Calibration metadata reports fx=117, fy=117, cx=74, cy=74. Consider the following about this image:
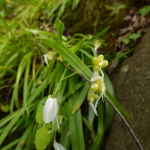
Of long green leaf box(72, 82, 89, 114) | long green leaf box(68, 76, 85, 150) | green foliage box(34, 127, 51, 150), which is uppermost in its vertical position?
green foliage box(34, 127, 51, 150)

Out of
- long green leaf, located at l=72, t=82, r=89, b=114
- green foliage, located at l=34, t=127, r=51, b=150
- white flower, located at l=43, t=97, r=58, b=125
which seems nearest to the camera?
white flower, located at l=43, t=97, r=58, b=125

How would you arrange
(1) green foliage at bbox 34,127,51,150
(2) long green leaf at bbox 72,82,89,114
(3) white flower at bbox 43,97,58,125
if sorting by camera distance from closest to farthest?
(3) white flower at bbox 43,97,58,125, (1) green foliage at bbox 34,127,51,150, (2) long green leaf at bbox 72,82,89,114

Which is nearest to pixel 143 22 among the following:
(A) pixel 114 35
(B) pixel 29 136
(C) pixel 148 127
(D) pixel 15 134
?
(A) pixel 114 35

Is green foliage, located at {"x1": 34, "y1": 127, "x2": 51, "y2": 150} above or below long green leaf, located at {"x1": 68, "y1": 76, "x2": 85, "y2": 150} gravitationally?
above

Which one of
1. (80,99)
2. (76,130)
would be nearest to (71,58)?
(80,99)

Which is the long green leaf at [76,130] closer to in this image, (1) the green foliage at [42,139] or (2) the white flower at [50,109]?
(1) the green foliage at [42,139]

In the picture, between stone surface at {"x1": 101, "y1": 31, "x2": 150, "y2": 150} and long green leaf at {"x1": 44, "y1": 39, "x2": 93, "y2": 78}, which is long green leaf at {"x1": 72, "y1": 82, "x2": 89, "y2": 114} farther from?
stone surface at {"x1": 101, "y1": 31, "x2": 150, "y2": 150}

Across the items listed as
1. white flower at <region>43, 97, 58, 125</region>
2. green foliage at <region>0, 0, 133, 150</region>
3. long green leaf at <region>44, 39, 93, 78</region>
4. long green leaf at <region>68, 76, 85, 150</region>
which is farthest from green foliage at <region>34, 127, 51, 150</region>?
long green leaf at <region>44, 39, 93, 78</region>

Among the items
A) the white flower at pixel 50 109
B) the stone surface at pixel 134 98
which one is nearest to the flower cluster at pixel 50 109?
the white flower at pixel 50 109

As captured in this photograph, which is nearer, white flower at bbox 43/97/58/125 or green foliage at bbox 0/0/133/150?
white flower at bbox 43/97/58/125

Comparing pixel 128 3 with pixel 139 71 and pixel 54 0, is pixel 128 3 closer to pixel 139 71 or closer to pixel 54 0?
pixel 139 71
